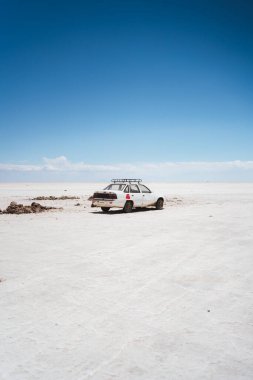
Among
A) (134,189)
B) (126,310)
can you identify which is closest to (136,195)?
(134,189)

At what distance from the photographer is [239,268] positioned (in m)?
7.64

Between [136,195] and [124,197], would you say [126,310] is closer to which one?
[124,197]

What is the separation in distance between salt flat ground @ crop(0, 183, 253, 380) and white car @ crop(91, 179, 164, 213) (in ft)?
29.8

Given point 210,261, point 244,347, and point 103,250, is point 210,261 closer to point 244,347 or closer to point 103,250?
point 103,250

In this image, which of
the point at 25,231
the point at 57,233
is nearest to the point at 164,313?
the point at 57,233

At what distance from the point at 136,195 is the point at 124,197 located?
1.01 meters

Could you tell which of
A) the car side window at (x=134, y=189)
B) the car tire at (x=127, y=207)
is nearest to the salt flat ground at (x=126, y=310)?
the car tire at (x=127, y=207)

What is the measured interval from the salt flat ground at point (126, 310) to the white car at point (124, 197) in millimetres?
9093

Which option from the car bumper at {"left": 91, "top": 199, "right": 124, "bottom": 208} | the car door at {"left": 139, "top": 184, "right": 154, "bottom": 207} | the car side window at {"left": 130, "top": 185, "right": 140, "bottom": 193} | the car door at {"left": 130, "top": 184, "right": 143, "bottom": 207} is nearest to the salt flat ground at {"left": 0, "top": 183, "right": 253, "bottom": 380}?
the car bumper at {"left": 91, "top": 199, "right": 124, "bottom": 208}

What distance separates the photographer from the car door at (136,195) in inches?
805

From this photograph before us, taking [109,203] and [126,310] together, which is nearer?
[126,310]

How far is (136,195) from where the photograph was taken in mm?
20656

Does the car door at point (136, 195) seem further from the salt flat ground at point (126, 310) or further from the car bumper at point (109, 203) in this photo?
the salt flat ground at point (126, 310)

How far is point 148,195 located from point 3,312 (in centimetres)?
1675
